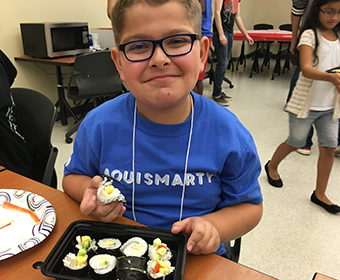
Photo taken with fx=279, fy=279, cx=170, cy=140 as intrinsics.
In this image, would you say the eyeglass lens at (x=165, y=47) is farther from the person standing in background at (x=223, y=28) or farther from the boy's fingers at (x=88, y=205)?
the person standing in background at (x=223, y=28)

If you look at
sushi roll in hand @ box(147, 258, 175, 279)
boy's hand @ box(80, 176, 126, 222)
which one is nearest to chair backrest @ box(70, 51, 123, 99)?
boy's hand @ box(80, 176, 126, 222)

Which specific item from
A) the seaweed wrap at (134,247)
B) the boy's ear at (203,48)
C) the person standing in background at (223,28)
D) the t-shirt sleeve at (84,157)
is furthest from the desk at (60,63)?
the seaweed wrap at (134,247)

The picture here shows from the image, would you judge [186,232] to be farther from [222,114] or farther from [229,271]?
[222,114]

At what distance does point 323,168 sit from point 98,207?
1687 mm

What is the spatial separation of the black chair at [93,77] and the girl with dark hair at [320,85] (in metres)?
1.84

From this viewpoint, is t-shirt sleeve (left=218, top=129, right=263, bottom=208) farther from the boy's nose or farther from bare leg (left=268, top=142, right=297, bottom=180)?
bare leg (left=268, top=142, right=297, bottom=180)

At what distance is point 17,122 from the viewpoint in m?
1.33

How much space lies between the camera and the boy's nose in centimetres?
64

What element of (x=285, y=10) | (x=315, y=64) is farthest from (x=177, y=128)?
(x=285, y=10)

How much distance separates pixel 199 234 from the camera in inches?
23.5

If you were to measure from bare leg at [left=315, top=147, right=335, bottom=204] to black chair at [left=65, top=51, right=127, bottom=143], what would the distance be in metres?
2.08

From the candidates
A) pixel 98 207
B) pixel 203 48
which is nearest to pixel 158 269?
pixel 98 207

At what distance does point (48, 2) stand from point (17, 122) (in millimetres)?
2423

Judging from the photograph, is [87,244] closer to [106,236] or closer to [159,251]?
[106,236]
